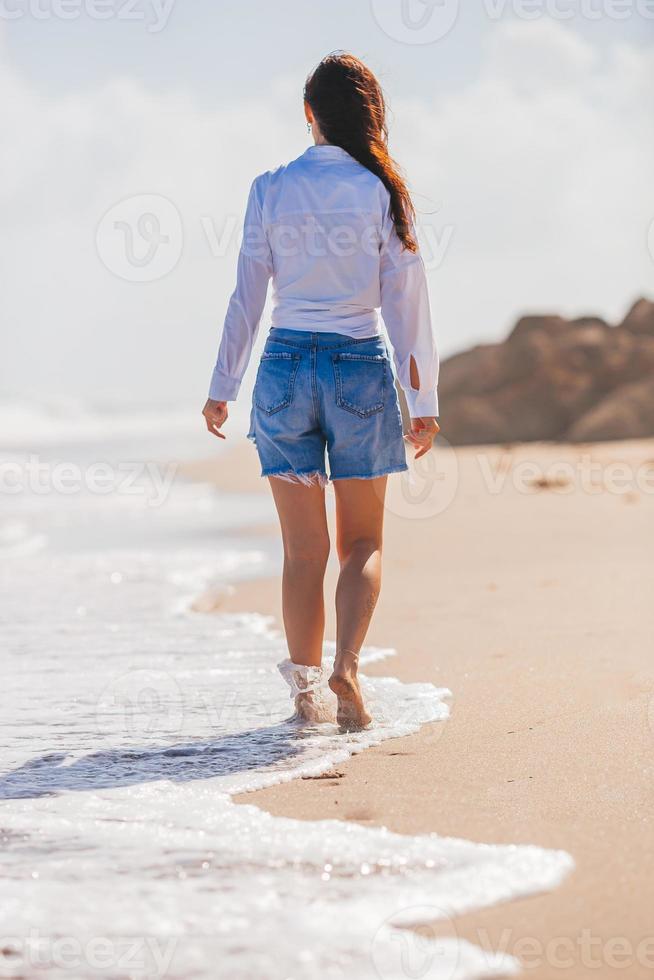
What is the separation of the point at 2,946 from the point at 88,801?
73 centimetres

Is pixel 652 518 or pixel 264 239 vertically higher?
pixel 264 239

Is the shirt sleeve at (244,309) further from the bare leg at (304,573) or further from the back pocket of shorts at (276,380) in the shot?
the bare leg at (304,573)

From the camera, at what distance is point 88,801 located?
8.56ft

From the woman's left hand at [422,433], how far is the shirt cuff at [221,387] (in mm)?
504

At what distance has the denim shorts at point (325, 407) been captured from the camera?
10.3ft

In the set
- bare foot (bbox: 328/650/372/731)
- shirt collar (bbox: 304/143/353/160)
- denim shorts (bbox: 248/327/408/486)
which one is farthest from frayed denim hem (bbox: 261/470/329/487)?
shirt collar (bbox: 304/143/353/160)

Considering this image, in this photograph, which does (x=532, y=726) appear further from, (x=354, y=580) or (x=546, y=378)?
(x=546, y=378)

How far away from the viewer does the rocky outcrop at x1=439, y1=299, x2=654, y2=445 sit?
2100cm

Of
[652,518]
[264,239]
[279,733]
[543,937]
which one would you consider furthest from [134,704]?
[652,518]

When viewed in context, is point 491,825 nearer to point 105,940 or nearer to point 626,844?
point 626,844

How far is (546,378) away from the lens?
2183 centimetres

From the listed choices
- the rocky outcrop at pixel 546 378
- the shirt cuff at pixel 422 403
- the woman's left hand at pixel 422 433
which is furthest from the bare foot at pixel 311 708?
the rocky outcrop at pixel 546 378

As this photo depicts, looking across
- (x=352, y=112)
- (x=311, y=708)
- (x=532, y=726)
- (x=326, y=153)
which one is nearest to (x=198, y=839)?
(x=311, y=708)

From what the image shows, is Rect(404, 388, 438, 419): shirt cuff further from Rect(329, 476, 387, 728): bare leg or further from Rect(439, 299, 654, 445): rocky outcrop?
Rect(439, 299, 654, 445): rocky outcrop
